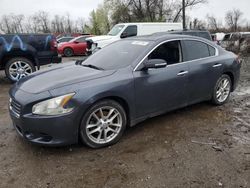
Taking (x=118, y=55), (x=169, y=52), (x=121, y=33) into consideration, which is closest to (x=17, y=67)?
(x=118, y=55)

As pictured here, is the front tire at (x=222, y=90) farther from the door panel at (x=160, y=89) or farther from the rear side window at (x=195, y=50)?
the door panel at (x=160, y=89)

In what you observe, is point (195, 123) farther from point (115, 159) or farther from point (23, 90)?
point (23, 90)

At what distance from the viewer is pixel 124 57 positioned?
4.14 m

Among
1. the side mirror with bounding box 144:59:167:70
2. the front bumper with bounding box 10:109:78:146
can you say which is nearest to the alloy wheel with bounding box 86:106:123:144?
the front bumper with bounding box 10:109:78:146

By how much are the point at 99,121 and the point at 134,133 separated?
78 centimetres

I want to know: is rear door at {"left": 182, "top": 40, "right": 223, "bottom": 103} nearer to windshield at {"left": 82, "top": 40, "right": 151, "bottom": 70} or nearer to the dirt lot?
the dirt lot

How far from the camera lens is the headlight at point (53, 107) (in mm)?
3195

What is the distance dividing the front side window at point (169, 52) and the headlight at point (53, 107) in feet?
5.42

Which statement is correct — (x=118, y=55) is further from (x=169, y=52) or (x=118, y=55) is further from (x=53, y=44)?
(x=53, y=44)

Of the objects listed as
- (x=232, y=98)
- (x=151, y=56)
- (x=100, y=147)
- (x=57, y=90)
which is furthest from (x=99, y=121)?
(x=232, y=98)

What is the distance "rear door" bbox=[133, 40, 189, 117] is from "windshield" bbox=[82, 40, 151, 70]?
24cm

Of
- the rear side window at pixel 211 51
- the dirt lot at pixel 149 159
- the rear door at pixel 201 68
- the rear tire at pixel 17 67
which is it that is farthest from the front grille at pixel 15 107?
the rear tire at pixel 17 67

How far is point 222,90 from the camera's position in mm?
5301

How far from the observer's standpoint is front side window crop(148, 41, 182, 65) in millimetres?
4215
